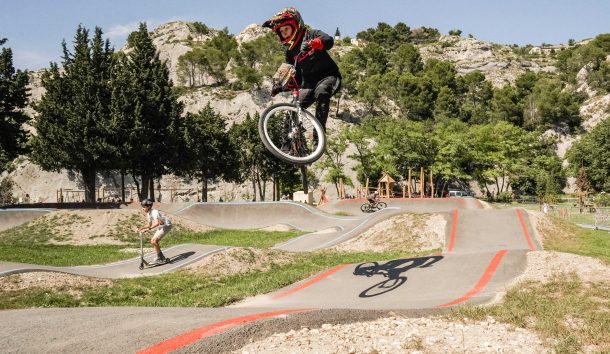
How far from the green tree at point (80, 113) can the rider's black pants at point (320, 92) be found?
3957cm

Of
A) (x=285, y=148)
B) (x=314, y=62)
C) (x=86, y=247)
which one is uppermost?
(x=314, y=62)

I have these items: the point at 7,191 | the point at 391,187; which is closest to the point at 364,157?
the point at 391,187

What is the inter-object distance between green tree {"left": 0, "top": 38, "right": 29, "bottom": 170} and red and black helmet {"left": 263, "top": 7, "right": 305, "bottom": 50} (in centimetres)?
4475

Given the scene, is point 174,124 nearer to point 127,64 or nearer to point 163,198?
point 127,64

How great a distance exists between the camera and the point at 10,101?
4547cm

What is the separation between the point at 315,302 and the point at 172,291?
14.6 feet

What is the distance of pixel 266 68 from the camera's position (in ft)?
399

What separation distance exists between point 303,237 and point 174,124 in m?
27.9

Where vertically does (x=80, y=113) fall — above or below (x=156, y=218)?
above

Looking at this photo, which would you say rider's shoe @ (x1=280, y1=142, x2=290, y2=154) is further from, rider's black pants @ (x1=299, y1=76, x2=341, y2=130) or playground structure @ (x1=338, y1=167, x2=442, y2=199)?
playground structure @ (x1=338, y1=167, x2=442, y2=199)

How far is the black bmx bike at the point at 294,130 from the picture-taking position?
1005 centimetres

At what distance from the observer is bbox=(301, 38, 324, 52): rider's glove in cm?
988

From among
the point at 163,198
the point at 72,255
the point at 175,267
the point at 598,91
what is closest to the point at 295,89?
the point at 175,267

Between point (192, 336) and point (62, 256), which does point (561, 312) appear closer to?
point (192, 336)
